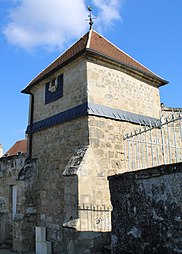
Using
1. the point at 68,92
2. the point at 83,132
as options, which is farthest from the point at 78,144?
the point at 68,92

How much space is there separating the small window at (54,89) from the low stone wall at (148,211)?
200 inches

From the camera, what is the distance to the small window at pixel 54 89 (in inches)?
373

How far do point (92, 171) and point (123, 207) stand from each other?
2.60 metres

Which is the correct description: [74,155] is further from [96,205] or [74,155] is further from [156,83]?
[156,83]

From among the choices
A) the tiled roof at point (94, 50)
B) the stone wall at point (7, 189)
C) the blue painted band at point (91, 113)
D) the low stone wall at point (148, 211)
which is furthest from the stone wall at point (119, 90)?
the stone wall at point (7, 189)

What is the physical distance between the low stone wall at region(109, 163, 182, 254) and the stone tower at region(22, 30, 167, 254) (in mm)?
1955

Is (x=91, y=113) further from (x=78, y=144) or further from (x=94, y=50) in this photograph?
(x=94, y=50)

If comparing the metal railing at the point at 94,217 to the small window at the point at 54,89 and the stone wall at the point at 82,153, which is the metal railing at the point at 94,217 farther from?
→ the small window at the point at 54,89

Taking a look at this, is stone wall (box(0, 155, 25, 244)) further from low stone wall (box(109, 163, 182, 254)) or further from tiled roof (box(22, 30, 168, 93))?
low stone wall (box(109, 163, 182, 254))

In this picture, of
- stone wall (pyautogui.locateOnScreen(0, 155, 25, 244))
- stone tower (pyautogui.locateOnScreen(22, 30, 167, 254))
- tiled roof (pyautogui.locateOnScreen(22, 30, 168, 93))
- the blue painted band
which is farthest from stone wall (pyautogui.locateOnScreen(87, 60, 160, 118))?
stone wall (pyautogui.locateOnScreen(0, 155, 25, 244))

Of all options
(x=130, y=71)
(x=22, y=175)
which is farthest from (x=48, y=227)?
(x=130, y=71)

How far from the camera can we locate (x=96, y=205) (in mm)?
7266

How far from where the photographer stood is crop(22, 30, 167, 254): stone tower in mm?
6941

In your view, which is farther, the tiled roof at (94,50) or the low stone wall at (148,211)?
the tiled roof at (94,50)
